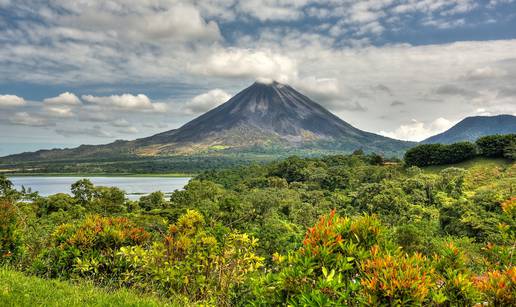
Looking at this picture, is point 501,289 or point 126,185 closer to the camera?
point 501,289

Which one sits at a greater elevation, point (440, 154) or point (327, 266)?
point (327, 266)

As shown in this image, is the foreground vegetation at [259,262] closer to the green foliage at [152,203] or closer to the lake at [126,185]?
the green foliage at [152,203]

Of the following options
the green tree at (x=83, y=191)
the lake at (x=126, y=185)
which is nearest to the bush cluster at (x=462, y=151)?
the green tree at (x=83, y=191)

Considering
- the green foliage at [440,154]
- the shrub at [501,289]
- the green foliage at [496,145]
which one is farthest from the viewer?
the green foliage at [440,154]

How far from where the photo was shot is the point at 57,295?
5.18m

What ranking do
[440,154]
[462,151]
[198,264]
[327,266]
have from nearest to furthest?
[327,266]
[198,264]
[462,151]
[440,154]

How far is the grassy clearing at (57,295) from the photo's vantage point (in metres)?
4.84

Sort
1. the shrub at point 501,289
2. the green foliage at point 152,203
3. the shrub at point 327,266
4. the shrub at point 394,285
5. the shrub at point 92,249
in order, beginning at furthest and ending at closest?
the green foliage at point 152,203, the shrub at point 92,249, the shrub at point 327,266, the shrub at point 501,289, the shrub at point 394,285

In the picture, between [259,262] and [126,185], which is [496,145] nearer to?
[259,262]

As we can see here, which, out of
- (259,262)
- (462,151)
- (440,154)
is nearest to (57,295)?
(259,262)

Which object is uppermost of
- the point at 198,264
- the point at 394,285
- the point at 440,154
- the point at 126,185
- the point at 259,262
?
the point at 394,285

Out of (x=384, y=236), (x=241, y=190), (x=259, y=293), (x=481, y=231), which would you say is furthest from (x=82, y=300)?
(x=241, y=190)

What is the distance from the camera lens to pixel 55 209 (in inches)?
1853

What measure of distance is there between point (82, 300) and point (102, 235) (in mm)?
1929
